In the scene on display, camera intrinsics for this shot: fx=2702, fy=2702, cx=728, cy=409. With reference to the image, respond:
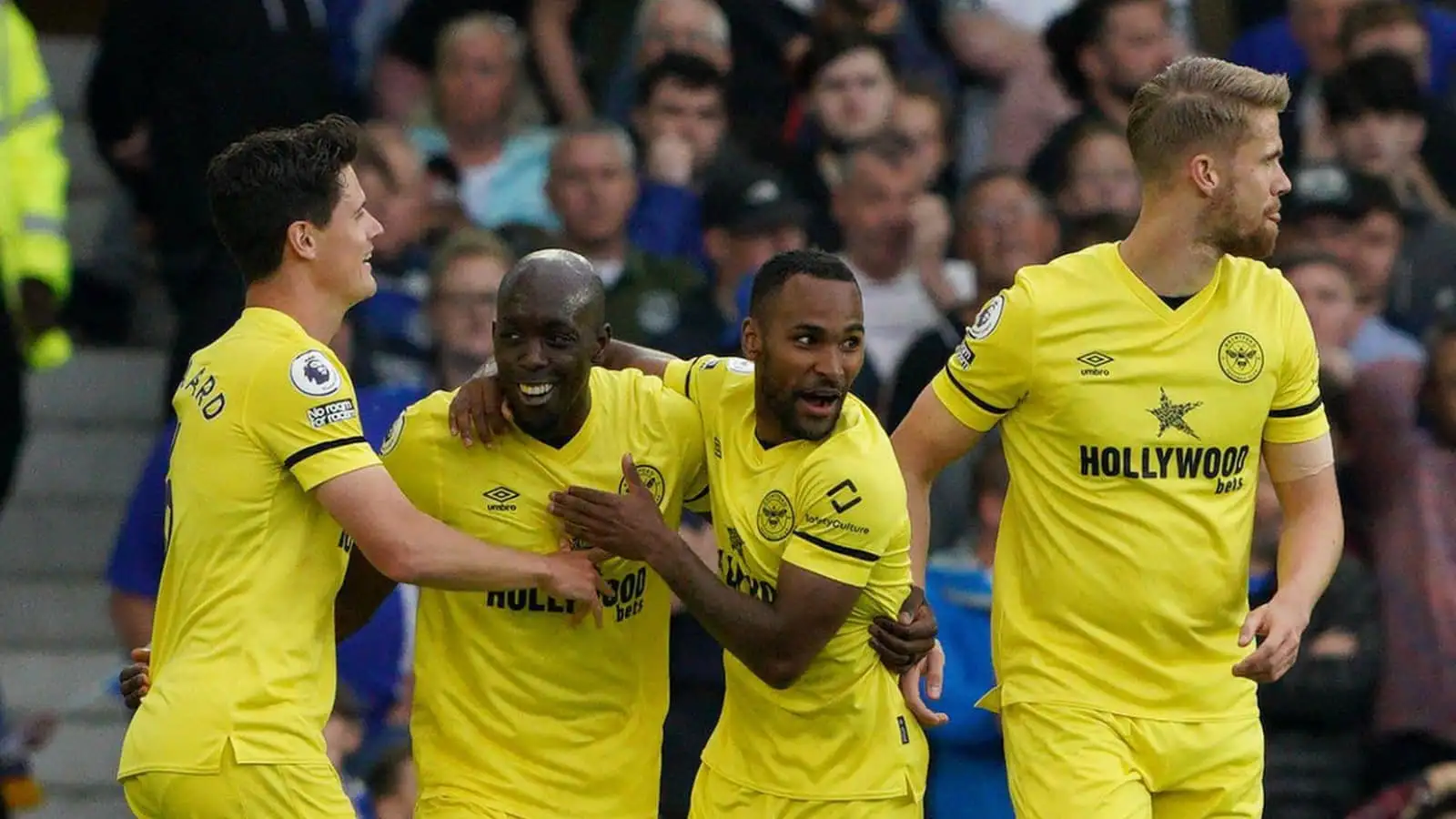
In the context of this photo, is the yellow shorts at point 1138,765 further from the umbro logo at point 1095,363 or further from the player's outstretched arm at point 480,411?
the player's outstretched arm at point 480,411

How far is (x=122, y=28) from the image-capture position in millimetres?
10625

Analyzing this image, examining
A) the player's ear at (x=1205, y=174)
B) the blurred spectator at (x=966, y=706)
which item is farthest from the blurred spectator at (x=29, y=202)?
the player's ear at (x=1205, y=174)

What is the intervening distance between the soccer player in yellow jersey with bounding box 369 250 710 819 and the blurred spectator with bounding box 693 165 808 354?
12.4 feet

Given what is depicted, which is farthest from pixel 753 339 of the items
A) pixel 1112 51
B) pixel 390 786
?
pixel 1112 51

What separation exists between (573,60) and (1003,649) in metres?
5.52

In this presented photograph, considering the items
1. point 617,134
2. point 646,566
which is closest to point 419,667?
point 646,566

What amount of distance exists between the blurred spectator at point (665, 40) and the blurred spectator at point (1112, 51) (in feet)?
4.61

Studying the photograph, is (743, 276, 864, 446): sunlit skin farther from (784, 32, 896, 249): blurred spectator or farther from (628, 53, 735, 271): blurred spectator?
(784, 32, 896, 249): blurred spectator

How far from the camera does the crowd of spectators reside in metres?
9.30

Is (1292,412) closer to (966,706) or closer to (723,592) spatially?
(723,592)

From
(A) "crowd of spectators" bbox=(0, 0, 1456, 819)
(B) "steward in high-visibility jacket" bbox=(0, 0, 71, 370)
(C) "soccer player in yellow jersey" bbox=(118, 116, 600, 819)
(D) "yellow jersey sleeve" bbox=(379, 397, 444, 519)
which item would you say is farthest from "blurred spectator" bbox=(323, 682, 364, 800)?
(C) "soccer player in yellow jersey" bbox=(118, 116, 600, 819)

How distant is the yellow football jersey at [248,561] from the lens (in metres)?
5.88

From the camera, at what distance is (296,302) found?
6109 mm

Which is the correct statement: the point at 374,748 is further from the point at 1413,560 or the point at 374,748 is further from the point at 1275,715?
the point at 1413,560
